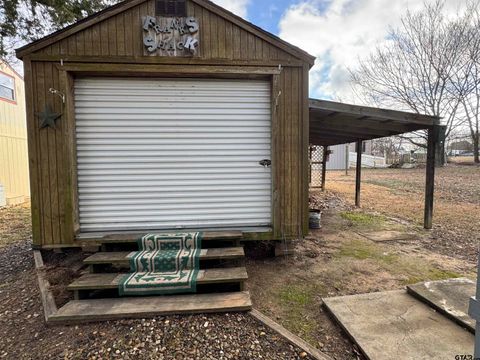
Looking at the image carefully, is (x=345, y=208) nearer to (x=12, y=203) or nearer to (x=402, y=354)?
(x=402, y=354)

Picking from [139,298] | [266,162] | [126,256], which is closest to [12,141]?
[126,256]

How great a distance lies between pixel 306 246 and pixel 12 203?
9437mm

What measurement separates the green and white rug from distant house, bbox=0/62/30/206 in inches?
313

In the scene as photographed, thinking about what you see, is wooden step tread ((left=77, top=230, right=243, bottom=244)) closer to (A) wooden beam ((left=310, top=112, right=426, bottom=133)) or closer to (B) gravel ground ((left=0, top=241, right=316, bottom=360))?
(B) gravel ground ((left=0, top=241, right=316, bottom=360))

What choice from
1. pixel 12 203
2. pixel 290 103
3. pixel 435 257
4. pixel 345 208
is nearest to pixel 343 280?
pixel 435 257

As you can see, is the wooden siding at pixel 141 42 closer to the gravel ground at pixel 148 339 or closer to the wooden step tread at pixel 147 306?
the wooden step tread at pixel 147 306

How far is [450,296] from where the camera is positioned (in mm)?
2551

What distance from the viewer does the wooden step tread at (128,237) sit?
3191 millimetres

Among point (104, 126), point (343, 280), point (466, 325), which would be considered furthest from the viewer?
point (104, 126)

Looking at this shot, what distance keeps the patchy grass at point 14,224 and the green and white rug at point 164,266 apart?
3.41 m

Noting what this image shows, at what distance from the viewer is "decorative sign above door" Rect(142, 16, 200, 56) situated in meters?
3.31

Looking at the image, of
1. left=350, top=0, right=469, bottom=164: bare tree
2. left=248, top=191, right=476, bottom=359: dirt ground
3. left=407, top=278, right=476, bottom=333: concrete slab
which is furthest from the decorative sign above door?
left=350, top=0, right=469, bottom=164: bare tree

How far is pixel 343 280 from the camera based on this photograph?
10.5 ft

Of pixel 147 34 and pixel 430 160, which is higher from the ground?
pixel 147 34
